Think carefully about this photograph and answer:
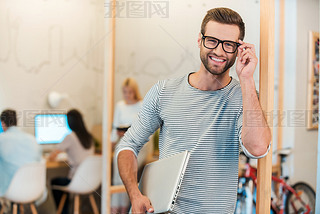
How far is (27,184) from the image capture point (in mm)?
2174

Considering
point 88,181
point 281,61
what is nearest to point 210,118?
point 281,61

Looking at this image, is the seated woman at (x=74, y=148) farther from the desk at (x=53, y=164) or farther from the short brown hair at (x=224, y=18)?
the short brown hair at (x=224, y=18)

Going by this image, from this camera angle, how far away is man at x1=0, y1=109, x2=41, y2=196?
1742mm

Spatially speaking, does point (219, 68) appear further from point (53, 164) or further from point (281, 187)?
point (53, 164)

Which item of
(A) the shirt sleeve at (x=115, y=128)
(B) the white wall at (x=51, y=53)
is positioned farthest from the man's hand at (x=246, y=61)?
(A) the shirt sleeve at (x=115, y=128)

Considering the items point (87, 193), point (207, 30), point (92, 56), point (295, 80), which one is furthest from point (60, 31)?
point (207, 30)

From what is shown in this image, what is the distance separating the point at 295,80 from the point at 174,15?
1057mm

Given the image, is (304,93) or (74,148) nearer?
(304,93)

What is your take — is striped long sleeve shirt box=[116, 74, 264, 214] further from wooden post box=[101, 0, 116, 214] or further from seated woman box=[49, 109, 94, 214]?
seated woman box=[49, 109, 94, 214]

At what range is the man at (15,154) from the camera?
174cm

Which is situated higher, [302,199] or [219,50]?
[219,50]

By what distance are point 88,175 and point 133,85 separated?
0.68 m

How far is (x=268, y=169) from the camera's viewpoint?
0.94 metres

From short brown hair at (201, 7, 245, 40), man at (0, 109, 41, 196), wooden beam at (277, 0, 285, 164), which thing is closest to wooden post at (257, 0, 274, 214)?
short brown hair at (201, 7, 245, 40)
